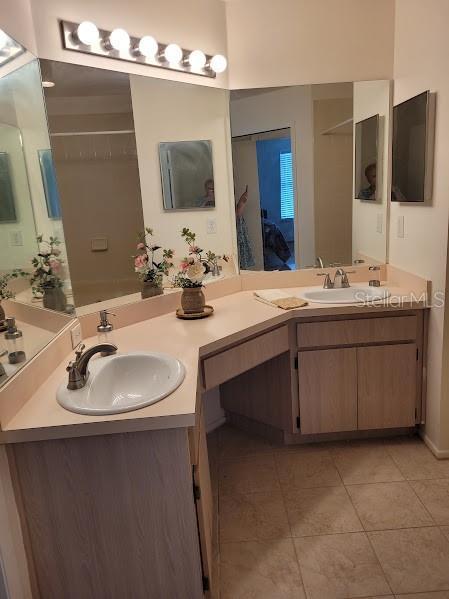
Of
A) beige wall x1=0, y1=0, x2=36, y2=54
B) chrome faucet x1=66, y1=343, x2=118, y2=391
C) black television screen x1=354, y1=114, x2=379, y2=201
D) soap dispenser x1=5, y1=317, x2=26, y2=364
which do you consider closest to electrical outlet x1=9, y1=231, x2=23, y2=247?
soap dispenser x1=5, y1=317, x2=26, y2=364

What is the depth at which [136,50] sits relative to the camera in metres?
2.01

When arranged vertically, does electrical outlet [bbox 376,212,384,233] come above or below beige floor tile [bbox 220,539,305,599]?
above

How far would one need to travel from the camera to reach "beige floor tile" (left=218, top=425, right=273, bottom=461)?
2412mm

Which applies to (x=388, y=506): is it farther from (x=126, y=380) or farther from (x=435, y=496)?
(x=126, y=380)

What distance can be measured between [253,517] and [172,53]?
2209 millimetres

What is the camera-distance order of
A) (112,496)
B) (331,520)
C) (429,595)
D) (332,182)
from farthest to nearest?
(332,182) → (331,520) → (429,595) → (112,496)

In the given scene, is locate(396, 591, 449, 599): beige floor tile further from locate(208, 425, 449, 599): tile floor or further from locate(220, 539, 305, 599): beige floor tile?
locate(220, 539, 305, 599): beige floor tile

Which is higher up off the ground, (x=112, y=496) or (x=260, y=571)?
(x=112, y=496)

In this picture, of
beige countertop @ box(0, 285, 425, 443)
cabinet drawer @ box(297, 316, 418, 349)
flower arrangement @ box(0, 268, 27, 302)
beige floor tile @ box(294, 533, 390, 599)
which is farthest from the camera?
cabinet drawer @ box(297, 316, 418, 349)

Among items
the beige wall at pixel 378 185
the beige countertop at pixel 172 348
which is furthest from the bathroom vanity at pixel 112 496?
the beige wall at pixel 378 185

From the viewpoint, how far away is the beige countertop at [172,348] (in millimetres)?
1185

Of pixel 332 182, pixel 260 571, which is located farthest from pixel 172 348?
pixel 332 182

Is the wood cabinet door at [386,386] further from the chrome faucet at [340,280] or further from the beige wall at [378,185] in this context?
the beige wall at [378,185]

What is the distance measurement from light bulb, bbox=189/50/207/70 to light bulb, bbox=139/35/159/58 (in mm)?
221
